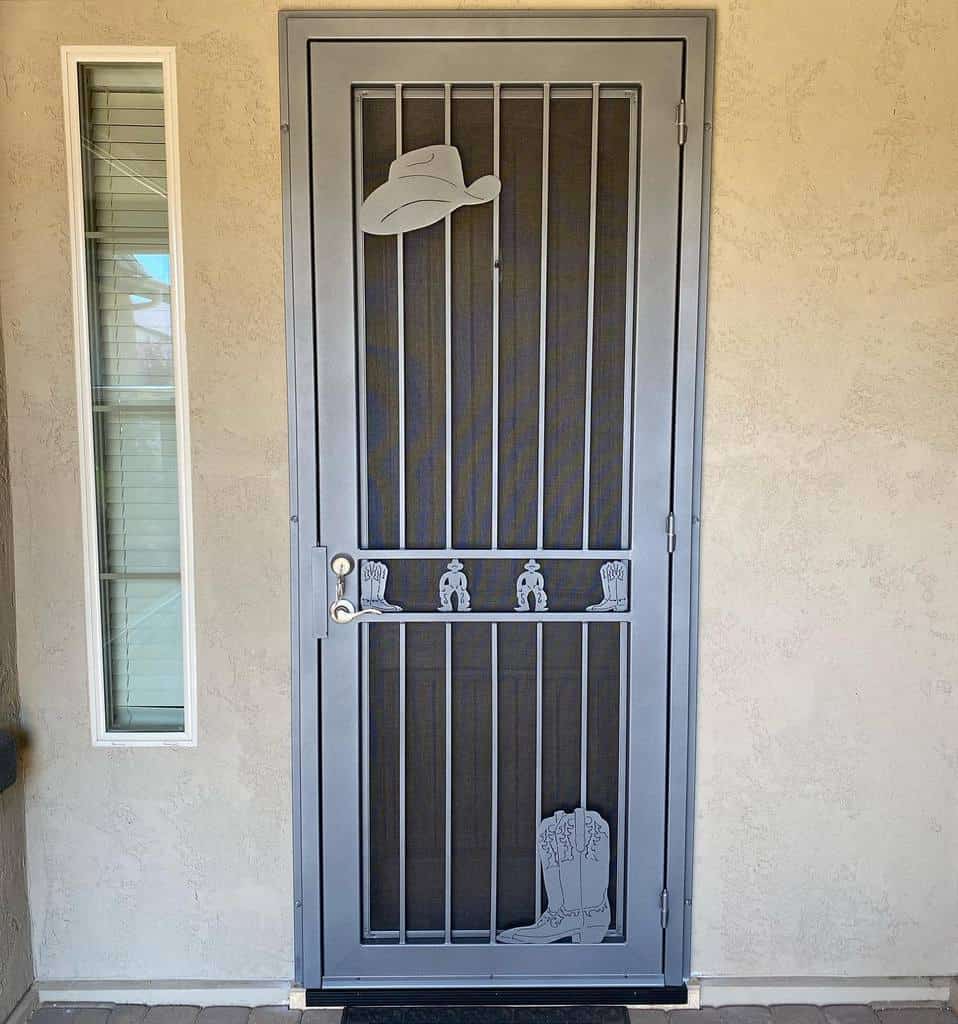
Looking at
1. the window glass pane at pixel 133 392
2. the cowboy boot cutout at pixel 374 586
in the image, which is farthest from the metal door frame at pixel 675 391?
the window glass pane at pixel 133 392

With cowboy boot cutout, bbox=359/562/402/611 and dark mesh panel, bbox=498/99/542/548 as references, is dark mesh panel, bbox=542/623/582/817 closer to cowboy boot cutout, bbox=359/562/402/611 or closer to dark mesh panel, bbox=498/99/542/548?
dark mesh panel, bbox=498/99/542/548

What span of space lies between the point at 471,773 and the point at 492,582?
526 mm

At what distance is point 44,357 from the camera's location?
1979 mm

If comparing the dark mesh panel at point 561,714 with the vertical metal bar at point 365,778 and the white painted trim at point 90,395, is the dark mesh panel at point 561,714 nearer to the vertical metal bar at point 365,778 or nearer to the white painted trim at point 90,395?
the vertical metal bar at point 365,778

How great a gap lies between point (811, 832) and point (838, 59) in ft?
6.54

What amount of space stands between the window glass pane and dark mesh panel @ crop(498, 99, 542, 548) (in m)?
0.85

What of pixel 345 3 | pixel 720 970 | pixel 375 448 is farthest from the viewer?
pixel 720 970

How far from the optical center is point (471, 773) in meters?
2.10

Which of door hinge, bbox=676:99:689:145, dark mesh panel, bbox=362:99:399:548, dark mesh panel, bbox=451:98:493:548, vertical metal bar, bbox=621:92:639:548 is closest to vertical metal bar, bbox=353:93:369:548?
dark mesh panel, bbox=362:99:399:548

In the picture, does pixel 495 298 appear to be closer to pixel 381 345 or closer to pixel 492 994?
pixel 381 345

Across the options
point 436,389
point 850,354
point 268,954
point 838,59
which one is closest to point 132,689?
point 268,954

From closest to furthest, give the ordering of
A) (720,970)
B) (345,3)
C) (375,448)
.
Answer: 1. (345,3)
2. (375,448)
3. (720,970)

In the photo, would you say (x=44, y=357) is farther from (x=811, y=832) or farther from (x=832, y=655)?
(x=811, y=832)

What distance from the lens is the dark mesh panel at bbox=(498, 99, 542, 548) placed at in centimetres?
194
